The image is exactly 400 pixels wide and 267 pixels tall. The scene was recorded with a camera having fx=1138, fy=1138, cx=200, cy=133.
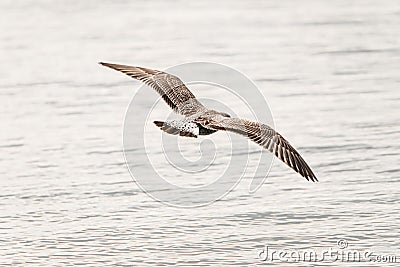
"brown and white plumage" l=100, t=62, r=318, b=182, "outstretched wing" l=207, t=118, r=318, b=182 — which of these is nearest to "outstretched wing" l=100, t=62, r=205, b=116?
"brown and white plumage" l=100, t=62, r=318, b=182

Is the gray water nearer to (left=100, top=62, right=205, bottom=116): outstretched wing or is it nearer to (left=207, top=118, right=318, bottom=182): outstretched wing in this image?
(left=207, top=118, right=318, bottom=182): outstretched wing

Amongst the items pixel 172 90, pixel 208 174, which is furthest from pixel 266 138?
pixel 208 174

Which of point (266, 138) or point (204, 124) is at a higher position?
point (204, 124)

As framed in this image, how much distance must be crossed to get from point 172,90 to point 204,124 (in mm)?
991

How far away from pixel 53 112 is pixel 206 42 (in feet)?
14.2

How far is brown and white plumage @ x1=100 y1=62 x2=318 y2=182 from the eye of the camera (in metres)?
A: 9.30

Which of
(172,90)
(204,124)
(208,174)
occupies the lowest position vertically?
(208,174)

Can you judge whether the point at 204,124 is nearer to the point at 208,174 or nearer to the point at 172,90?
the point at 172,90

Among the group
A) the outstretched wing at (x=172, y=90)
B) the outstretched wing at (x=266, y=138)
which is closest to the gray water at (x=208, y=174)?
the outstretched wing at (x=266, y=138)

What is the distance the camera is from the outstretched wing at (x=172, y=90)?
10.3 m

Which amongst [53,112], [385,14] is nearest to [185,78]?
[53,112]

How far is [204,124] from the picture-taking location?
9.65 m

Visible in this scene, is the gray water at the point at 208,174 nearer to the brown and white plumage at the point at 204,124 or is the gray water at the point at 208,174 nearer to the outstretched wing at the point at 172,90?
the brown and white plumage at the point at 204,124

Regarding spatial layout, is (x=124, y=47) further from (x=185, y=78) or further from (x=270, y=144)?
(x=270, y=144)
